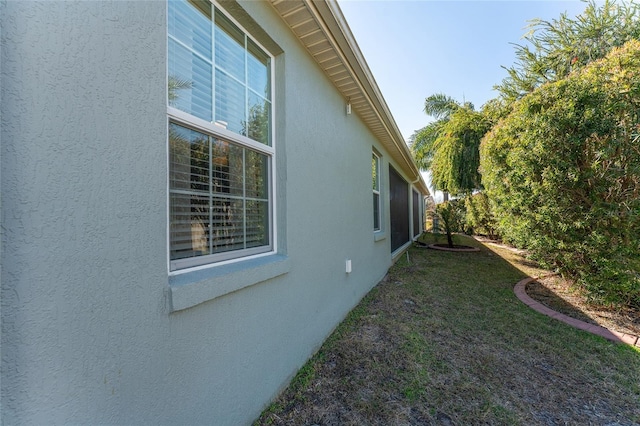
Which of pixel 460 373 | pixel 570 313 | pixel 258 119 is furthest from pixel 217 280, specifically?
pixel 570 313

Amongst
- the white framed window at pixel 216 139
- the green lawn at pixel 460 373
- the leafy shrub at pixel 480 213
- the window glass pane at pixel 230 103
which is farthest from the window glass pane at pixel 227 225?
the leafy shrub at pixel 480 213

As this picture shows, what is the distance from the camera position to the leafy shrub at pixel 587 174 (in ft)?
13.4

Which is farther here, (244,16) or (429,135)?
(429,135)

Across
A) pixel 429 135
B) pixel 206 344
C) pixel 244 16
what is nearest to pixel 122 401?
pixel 206 344

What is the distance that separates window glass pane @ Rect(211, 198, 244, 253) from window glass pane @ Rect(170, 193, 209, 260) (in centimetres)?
7

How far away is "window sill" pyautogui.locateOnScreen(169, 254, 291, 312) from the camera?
154cm

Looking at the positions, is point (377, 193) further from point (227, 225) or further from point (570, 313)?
point (227, 225)

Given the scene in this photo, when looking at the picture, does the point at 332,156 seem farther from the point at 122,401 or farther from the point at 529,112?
the point at 529,112

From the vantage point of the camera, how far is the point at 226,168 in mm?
2131

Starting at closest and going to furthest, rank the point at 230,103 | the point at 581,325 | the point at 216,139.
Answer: the point at 216,139, the point at 230,103, the point at 581,325

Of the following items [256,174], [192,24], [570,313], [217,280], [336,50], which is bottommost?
[570,313]

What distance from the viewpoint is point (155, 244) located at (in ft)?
4.70

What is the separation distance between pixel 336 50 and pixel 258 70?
1107mm

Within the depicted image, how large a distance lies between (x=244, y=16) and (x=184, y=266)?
1.95 meters
